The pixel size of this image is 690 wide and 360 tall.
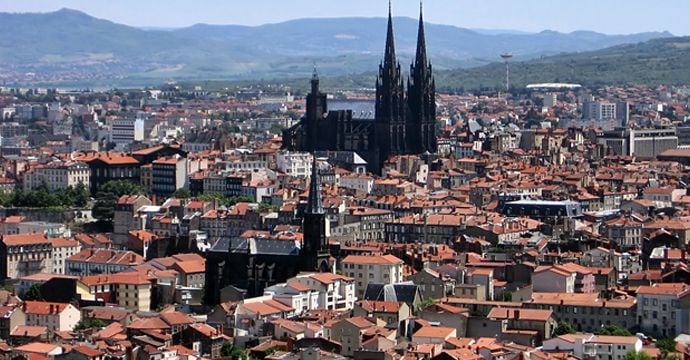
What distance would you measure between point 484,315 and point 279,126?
9705cm

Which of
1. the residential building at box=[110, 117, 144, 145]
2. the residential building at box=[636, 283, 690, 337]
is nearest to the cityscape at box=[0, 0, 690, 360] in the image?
the residential building at box=[636, 283, 690, 337]

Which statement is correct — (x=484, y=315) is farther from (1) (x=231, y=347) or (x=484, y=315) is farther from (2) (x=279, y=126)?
(2) (x=279, y=126)

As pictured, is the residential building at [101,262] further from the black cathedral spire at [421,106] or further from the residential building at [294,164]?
the black cathedral spire at [421,106]

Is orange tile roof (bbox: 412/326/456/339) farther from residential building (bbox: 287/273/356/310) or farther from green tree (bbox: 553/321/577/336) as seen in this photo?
residential building (bbox: 287/273/356/310)

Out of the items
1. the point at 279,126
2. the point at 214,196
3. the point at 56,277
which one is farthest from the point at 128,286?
the point at 279,126

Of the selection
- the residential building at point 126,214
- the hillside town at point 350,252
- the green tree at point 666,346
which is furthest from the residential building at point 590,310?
the residential building at point 126,214

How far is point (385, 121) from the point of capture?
86.6m

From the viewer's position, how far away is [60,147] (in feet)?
383

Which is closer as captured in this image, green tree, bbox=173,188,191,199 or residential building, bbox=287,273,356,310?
residential building, bbox=287,273,356,310

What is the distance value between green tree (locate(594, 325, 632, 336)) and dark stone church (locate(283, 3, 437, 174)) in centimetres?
4194

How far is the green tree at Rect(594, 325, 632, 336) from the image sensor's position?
43.0 meters

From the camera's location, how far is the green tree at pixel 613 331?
1694 inches

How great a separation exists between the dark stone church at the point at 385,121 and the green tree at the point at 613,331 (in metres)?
41.9

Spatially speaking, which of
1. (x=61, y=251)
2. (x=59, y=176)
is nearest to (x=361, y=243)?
(x=61, y=251)
